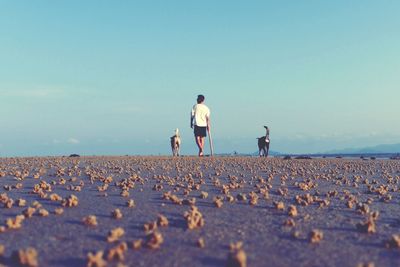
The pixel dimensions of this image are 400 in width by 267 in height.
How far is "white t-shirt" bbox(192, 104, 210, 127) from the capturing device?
83.1ft

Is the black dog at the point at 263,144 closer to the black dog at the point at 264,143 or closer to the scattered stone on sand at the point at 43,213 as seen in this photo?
the black dog at the point at 264,143

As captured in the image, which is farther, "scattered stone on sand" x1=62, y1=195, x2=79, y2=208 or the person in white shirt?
the person in white shirt

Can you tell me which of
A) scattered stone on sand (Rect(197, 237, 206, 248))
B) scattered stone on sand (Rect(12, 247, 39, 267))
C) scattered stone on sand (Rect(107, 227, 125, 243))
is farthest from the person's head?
scattered stone on sand (Rect(12, 247, 39, 267))

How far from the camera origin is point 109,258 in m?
4.95

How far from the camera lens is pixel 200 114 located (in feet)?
83.1

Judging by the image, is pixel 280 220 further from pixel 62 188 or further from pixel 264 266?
pixel 62 188

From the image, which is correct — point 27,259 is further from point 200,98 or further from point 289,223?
point 200,98

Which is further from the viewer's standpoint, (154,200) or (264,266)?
(154,200)

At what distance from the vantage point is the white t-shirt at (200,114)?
2533 centimetres

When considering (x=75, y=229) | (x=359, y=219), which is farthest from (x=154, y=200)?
(x=359, y=219)

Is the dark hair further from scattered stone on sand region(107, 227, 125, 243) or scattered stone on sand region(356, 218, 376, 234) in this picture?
scattered stone on sand region(107, 227, 125, 243)

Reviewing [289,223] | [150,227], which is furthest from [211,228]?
[289,223]

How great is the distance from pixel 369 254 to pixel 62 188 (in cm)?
831

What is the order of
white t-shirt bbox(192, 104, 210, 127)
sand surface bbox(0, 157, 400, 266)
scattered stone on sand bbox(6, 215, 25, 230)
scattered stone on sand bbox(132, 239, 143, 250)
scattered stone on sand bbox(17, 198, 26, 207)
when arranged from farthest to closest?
white t-shirt bbox(192, 104, 210, 127)
scattered stone on sand bbox(17, 198, 26, 207)
scattered stone on sand bbox(6, 215, 25, 230)
scattered stone on sand bbox(132, 239, 143, 250)
sand surface bbox(0, 157, 400, 266)
